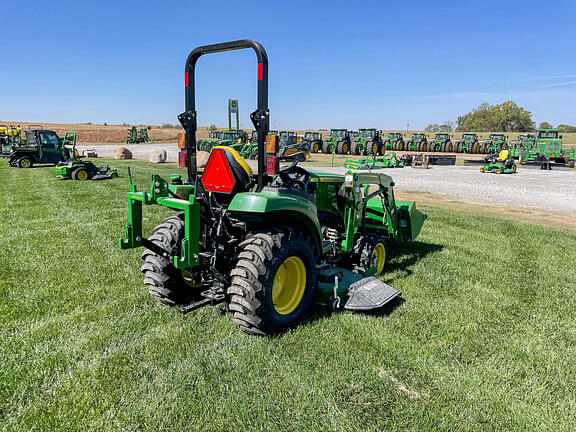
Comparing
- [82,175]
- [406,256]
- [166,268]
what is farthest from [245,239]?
[82,175]

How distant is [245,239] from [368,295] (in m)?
1.38

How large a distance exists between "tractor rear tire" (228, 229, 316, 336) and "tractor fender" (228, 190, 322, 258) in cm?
14

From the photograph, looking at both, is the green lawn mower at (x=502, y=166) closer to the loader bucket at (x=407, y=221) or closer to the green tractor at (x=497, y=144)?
the green tractor at (x=497, y=144)

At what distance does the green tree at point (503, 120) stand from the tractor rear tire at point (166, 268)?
99.5m

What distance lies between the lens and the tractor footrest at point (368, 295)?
13.0 ft

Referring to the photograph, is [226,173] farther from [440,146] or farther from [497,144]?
[440,146]

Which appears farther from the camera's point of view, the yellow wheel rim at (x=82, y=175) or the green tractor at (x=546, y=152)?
the green tractor at (x=546, y=152)

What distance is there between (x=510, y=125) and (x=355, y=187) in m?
101

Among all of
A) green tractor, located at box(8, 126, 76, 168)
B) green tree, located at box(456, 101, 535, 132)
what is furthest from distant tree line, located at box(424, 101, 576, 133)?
green tractor, located at box(8, 126, 76, 168)

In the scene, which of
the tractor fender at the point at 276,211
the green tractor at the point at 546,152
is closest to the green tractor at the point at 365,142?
the green tractor at the point at 546,152

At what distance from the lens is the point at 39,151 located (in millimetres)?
19672

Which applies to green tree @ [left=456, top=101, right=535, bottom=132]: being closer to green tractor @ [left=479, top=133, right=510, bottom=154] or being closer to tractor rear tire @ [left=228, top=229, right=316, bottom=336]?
green tractor @ [left=479, top=133, right=510, bottom=154]

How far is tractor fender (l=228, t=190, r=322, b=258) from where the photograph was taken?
329 centimetres

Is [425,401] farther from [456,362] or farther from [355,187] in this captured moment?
[355,187]
